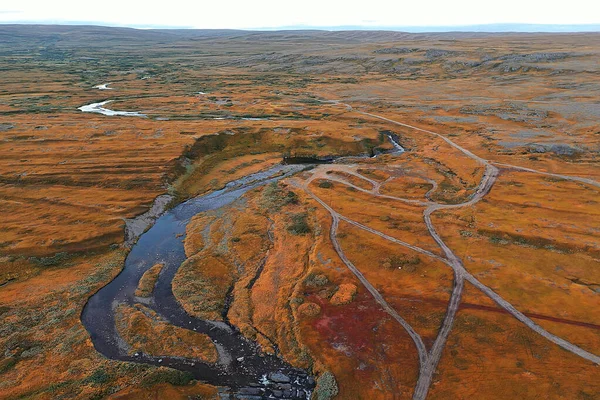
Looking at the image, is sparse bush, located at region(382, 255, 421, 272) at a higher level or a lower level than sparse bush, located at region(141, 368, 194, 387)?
higher

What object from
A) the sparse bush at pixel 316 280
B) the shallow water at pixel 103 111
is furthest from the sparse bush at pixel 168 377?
the shallow water at pixel 103 111

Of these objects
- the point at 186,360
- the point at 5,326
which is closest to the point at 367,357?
the point at 186,360

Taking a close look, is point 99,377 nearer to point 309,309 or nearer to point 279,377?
point 279,377

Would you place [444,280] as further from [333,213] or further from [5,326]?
[5,326]

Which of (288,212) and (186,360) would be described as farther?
(288,212)

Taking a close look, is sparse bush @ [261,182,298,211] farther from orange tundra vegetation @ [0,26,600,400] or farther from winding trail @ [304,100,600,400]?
winding trail @ [304,100,600,400]

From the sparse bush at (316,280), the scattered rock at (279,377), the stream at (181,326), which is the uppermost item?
the sparse bush at (316,280)

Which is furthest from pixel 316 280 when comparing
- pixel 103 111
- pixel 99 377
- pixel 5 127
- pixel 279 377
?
pixel 103 111

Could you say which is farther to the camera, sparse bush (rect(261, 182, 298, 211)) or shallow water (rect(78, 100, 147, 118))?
shallow water (rect(78, 100, 147, 118))

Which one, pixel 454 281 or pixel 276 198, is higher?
pixel 276 198

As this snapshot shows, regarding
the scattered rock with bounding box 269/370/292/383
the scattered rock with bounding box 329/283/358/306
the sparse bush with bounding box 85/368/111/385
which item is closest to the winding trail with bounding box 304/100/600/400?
the scattered rock with bounding box 329/283/358/306

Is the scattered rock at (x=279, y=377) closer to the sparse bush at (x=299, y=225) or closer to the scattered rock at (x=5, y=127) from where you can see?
the sparse bush at (x=299, y=225)
